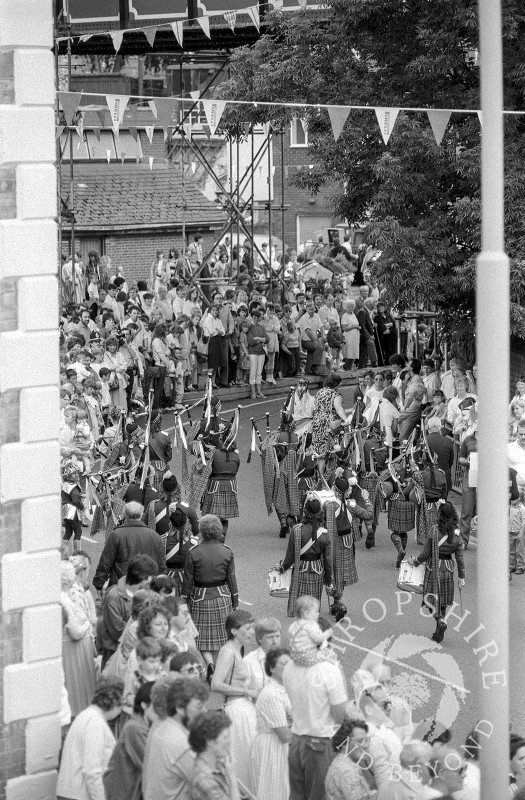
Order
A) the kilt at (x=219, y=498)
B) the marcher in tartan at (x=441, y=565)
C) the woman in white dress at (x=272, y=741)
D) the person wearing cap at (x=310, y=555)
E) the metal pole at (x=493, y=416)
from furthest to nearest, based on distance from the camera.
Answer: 1. the kilt at (x=219, y=498)
2. the marcher in tartan at (x=441, y=565)
3. the person wearing cap at (x=310, y=555)
4. the woman in white dress at (x=272, y=741)
5. the metal pole at (x=493, y=416)

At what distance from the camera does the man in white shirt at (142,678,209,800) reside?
8.02 m

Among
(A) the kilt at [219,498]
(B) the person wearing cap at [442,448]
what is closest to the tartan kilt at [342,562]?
(A) the kilt at [219,498]

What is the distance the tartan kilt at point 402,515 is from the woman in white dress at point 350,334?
1325 cm

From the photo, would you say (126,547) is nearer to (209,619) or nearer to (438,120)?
(209,619)

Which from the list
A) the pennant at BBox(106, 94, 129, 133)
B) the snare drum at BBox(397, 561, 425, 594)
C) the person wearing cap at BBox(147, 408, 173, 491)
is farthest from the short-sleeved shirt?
the pennant at BBox(106, 94, 129, 133)

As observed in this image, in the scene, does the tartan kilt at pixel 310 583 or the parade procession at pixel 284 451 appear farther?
the tartan kilt at pixel 310 583

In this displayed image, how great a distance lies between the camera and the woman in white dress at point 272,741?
9.18 meters

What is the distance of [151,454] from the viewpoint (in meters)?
17.4

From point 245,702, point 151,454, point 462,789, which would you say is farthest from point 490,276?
point 151,454

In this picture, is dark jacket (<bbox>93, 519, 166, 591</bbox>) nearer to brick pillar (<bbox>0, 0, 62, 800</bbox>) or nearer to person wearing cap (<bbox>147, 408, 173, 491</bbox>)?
brick pillar (<bbox>0, 0, 62, 800</bbox>)

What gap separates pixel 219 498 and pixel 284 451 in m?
1.39

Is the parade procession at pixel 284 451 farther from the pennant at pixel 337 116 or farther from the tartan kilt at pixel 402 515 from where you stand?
the pennant at pixel 337 116

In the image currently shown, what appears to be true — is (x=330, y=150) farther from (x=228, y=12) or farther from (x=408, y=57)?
(x=228, y=12)

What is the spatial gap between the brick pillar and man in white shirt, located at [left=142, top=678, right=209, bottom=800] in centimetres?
175
